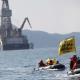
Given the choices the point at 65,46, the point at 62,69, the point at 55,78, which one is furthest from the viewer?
the point at 62,69

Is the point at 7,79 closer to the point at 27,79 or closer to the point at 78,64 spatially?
the point at 27,79

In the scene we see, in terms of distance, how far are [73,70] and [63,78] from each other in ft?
7.42

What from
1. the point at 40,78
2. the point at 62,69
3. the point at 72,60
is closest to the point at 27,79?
the point at 40,78

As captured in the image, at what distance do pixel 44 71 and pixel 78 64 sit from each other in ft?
59.0

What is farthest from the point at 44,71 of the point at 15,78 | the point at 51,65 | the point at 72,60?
the point at 72,60

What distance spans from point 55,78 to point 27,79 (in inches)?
115

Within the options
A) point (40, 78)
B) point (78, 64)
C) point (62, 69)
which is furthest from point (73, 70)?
point (62, 69)

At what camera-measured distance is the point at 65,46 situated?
196 ft

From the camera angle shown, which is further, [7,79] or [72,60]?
[7,79]

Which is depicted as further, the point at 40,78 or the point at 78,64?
the point at 40,78

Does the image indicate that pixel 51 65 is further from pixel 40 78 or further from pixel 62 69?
pixel 40 78

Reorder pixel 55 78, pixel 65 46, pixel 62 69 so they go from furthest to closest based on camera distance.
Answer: pixel 62 69 < pixel 55 78 < pixel 65 46

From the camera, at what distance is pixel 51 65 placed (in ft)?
262

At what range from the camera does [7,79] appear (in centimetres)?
6600
